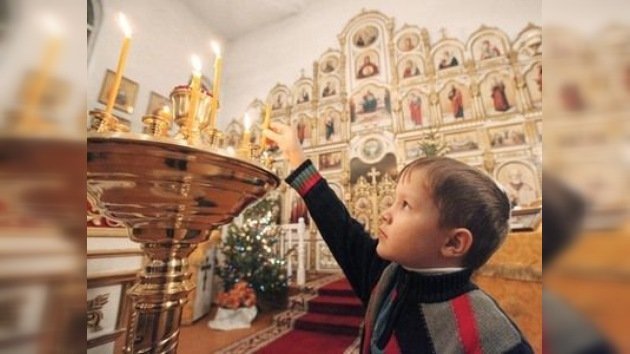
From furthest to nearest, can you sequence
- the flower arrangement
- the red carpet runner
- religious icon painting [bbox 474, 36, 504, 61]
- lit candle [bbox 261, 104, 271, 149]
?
religious icon painting [bbox 474, 36, 504, 61]
the flower arrangement
the red carpet runner
lit candle [bbox 261, 104, 271, 149]

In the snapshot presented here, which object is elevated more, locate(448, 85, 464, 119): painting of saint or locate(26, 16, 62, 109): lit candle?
locate(448, 85, 464, 119): painting of saint

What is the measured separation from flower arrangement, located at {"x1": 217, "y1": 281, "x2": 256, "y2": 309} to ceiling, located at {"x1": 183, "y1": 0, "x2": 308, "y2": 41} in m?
2.03

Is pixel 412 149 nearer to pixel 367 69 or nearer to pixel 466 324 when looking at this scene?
pixel 367 69

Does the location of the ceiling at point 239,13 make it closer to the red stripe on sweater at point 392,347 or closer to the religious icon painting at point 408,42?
the religious icon painting at point 408,42

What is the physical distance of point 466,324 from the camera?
0.44 m

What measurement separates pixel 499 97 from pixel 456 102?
47 centimetres

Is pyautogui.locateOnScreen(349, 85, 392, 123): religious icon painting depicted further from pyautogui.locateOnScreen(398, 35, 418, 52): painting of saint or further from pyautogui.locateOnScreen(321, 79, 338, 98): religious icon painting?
pyautogui.locateOnScreen(398, 35, 418, 52): painting of saint

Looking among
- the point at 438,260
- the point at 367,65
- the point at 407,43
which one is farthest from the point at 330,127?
the point at 438,260

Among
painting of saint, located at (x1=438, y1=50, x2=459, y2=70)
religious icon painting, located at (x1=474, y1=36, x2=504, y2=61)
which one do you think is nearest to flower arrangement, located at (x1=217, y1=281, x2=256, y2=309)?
painting of saint, located at (x1=438, y1=50, x2=459, y2=70)

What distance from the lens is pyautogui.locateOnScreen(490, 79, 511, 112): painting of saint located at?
12.1 feet

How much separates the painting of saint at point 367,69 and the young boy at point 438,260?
410cm

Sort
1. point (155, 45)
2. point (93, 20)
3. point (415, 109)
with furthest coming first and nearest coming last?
point (415, 109) → point (155, 45) → point (93, 20)

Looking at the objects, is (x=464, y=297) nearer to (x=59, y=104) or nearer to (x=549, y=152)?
(x=549, y=152)

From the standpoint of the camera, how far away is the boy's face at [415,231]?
19.4 inches
